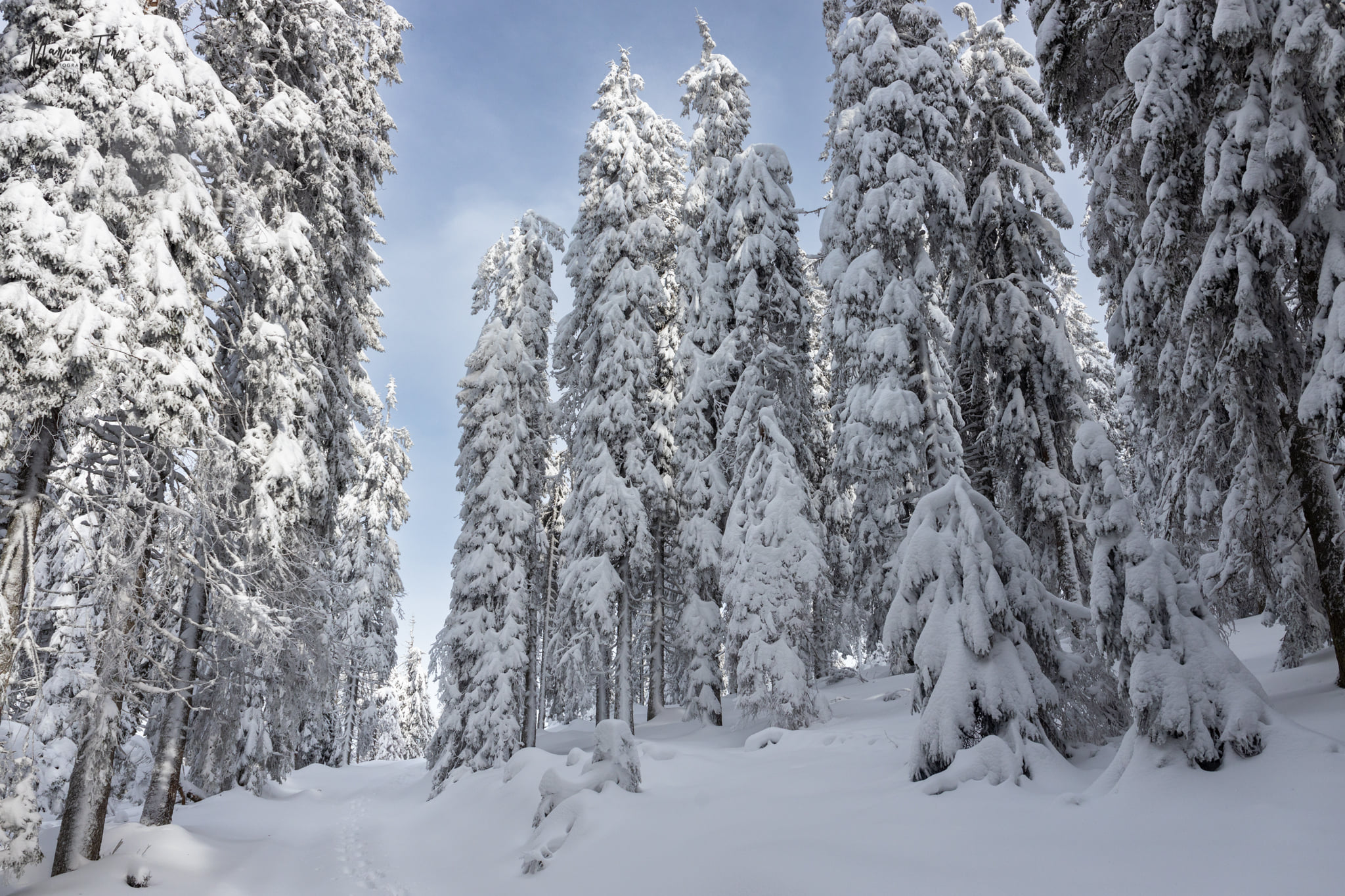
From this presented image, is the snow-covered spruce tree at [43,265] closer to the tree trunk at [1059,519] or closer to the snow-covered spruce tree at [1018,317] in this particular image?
the snow-covered spruce tree at [1018,317]

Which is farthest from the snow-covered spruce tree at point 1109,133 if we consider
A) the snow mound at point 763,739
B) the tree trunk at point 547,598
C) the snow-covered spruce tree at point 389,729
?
the snow-covered spruce tree at point 389,729

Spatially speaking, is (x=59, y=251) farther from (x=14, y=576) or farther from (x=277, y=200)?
(x=277, y=200)

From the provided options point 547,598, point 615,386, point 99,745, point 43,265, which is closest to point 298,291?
point 43,265

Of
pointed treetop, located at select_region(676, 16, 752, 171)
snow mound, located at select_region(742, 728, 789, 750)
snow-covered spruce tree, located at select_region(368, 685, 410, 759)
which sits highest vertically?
pointed treetop, located at select_region(676, 16, 752, 171)

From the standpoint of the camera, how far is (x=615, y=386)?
1891 centimetres

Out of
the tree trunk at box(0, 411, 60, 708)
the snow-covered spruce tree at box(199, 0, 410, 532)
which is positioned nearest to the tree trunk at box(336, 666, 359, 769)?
the snow-covered spruce tree at box(199, 0, 410, 532)

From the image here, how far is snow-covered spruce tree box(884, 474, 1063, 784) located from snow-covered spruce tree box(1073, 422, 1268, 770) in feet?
2.86

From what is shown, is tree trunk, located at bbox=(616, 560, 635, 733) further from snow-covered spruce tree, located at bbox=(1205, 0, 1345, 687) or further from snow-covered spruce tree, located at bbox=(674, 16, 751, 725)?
snow-covered spruce tree, located at bbox=(1205, 0, 1345, 687)

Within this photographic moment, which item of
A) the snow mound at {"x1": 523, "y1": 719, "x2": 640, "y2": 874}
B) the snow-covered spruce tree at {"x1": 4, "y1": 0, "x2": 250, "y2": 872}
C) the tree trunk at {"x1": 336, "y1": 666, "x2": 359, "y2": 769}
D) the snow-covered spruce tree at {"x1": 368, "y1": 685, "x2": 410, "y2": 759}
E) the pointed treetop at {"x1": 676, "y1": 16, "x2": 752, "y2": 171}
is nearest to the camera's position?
the snow-covered spruce tree at {"x1": 4, "y1": 0, "x2": 250, "y2": 872}

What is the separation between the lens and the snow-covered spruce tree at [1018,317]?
13656mm

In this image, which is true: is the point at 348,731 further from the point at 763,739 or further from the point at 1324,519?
the point at 1324,519

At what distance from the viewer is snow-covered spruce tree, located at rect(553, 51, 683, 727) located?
57.4ft

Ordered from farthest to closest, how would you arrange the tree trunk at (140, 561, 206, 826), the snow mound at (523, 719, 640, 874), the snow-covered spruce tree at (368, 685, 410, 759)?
the snow-covered spruce tree at (368, 685, 410, 759) → the tree trunk at (140, 561, 206, 826) → the snow mound at (523, 719, 640, 874)

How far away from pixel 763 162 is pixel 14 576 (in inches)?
634
